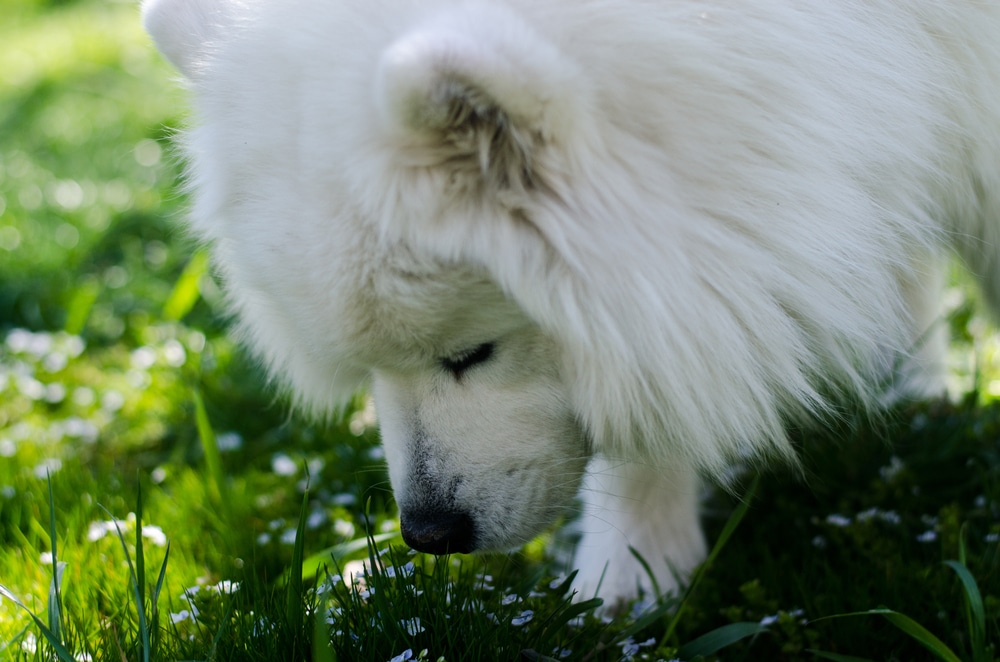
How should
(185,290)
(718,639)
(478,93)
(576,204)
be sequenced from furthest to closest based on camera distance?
(185,290), (718,639), (576,204), (478,93)

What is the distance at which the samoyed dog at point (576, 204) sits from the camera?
1554 millimetres

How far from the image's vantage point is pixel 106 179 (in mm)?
5543

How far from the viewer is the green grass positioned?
1734 millimetres

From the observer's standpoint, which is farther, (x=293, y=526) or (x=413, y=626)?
(x=293, y=526)

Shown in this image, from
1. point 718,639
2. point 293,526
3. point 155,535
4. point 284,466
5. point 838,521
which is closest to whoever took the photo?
point 718,639

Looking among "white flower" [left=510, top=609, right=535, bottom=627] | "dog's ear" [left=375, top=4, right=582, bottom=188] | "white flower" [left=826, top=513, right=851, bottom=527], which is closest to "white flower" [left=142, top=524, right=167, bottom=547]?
"white flower" [left=510, top=609, right=535, bottom=627]

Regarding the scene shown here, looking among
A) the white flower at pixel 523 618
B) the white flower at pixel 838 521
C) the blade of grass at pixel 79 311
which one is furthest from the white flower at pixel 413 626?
the blade of grass at pixel 79 311

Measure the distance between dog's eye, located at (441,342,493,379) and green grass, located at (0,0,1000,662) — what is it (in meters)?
0.32

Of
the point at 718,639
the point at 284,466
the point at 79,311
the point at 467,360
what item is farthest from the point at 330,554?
the point at 79,311

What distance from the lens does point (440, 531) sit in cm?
187

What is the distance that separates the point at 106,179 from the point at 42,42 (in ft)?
12.2

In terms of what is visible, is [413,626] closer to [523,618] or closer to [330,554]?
[523,618]

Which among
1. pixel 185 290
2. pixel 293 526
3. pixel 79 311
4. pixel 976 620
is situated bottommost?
pixel 79 311

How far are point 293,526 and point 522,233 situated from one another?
1389 millimetres
